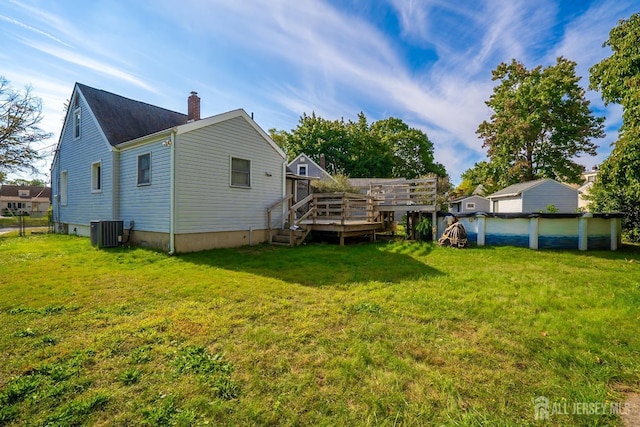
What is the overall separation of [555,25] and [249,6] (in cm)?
1006

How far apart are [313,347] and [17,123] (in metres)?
25.5

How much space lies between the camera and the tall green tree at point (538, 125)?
22172 millimetres

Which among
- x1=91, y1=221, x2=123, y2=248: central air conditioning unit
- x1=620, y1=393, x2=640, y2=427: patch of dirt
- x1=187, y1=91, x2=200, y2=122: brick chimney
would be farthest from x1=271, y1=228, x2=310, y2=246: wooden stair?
x1=620, y1=393, x2=640, y2=427: patch of dirt

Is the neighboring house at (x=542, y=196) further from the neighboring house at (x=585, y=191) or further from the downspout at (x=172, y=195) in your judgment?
the downspout at (x=172, y=195)

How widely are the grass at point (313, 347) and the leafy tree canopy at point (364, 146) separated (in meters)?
33.2

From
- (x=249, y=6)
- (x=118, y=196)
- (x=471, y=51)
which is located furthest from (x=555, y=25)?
(x=118, y=196)

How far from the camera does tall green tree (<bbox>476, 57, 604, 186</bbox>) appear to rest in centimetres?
2217

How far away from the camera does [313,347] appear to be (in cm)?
307

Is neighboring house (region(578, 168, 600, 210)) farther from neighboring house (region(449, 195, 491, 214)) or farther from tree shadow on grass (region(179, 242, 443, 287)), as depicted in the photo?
tree shadow on grass (region(179, 242, 443, 287))

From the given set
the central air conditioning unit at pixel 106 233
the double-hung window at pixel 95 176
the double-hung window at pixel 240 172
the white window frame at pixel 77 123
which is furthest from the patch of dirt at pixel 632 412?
the white window frame at pixel 77 123

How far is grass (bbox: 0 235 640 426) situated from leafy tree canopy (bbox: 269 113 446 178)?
109ft

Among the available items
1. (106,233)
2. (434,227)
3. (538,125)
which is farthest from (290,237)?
(538,125)

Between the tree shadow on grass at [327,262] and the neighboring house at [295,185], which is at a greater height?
the neighboring house at [295,185]

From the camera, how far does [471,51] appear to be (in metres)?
10.4
